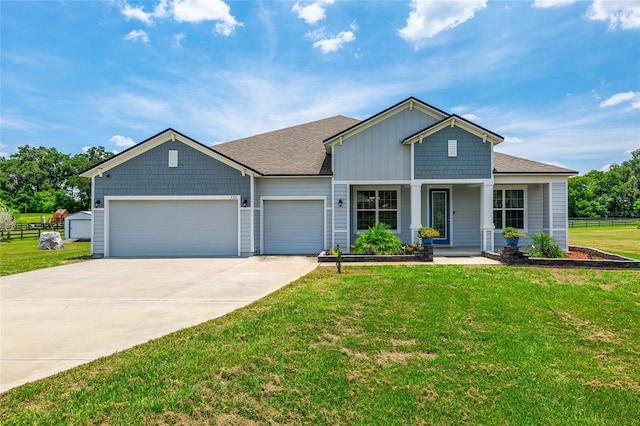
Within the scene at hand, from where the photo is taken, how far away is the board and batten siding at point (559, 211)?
41.5ft

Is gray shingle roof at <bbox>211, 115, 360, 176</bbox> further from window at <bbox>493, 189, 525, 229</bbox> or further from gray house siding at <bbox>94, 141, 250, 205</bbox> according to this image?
window at <bbox>493, 189, 525, 229</bbox>

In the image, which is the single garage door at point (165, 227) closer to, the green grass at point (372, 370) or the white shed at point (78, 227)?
the green grass at point (372, 370)

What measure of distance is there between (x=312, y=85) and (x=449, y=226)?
29.6 feet

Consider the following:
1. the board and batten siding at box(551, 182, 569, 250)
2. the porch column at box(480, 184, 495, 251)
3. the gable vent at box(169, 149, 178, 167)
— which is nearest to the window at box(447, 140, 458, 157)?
the porch column at box(480, 184, 495, 251)

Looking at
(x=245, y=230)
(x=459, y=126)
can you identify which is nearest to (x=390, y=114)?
(x=459, y=126)

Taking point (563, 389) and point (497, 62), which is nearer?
point (563, 389)

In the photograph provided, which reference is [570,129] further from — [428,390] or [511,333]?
[428,390]

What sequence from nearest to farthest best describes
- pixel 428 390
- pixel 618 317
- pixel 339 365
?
pixel 428 390, pixel 339 365, pixel 618 317

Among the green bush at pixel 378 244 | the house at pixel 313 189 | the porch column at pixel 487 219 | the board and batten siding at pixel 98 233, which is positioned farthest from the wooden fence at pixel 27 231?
the porch column at pixel 487 219

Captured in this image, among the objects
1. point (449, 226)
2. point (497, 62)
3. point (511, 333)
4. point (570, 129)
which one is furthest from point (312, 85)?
point (570, 129)

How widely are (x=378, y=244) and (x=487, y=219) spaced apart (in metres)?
4.41

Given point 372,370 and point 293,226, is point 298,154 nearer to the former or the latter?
point 293,226

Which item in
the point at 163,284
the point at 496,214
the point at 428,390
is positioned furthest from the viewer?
the point at 496,214

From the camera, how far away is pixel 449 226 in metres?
14.1
